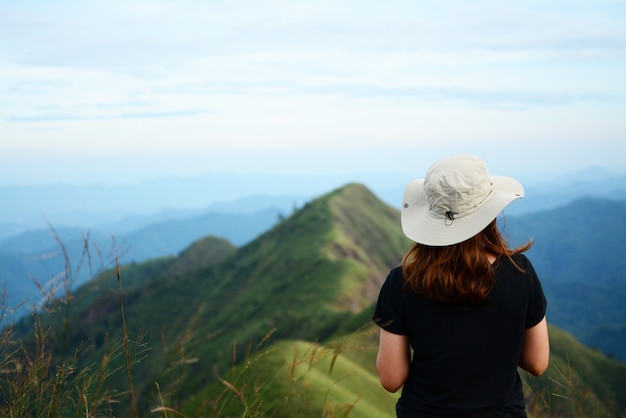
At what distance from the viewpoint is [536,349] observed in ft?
11.0

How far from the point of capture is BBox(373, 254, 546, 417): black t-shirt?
3.09 m

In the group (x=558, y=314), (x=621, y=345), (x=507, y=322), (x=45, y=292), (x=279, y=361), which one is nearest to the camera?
(x=507, y=322)

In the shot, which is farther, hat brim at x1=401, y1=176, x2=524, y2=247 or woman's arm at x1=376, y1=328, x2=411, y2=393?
woman's arm at x1=376, y1=328, x2=411, y2=393

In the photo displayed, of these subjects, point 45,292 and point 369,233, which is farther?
point 369,233

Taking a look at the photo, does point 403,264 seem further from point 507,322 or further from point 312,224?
point 312,224

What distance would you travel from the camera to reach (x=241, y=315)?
200 feet

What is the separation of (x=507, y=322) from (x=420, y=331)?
1.50 ft

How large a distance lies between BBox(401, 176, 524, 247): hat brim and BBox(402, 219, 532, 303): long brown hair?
68 millimetres

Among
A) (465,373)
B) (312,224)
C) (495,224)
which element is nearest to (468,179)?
(495,224)

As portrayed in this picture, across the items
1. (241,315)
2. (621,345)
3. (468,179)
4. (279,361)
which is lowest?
(621,345)

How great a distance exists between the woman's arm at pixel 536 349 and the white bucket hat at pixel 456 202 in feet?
2.36

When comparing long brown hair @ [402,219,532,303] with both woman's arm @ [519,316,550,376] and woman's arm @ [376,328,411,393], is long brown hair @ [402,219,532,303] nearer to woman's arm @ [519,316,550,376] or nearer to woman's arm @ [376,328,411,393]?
woman's arm @ [376,328,411,393]

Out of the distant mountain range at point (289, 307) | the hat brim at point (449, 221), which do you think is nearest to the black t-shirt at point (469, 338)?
the hat brim at point (449, 221)

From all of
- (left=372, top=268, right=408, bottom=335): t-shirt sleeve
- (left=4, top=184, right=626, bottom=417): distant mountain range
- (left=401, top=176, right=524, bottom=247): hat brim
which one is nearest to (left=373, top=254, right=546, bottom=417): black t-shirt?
(left=372, top=268, right=408, bottom=335): t-shirt sleeve
